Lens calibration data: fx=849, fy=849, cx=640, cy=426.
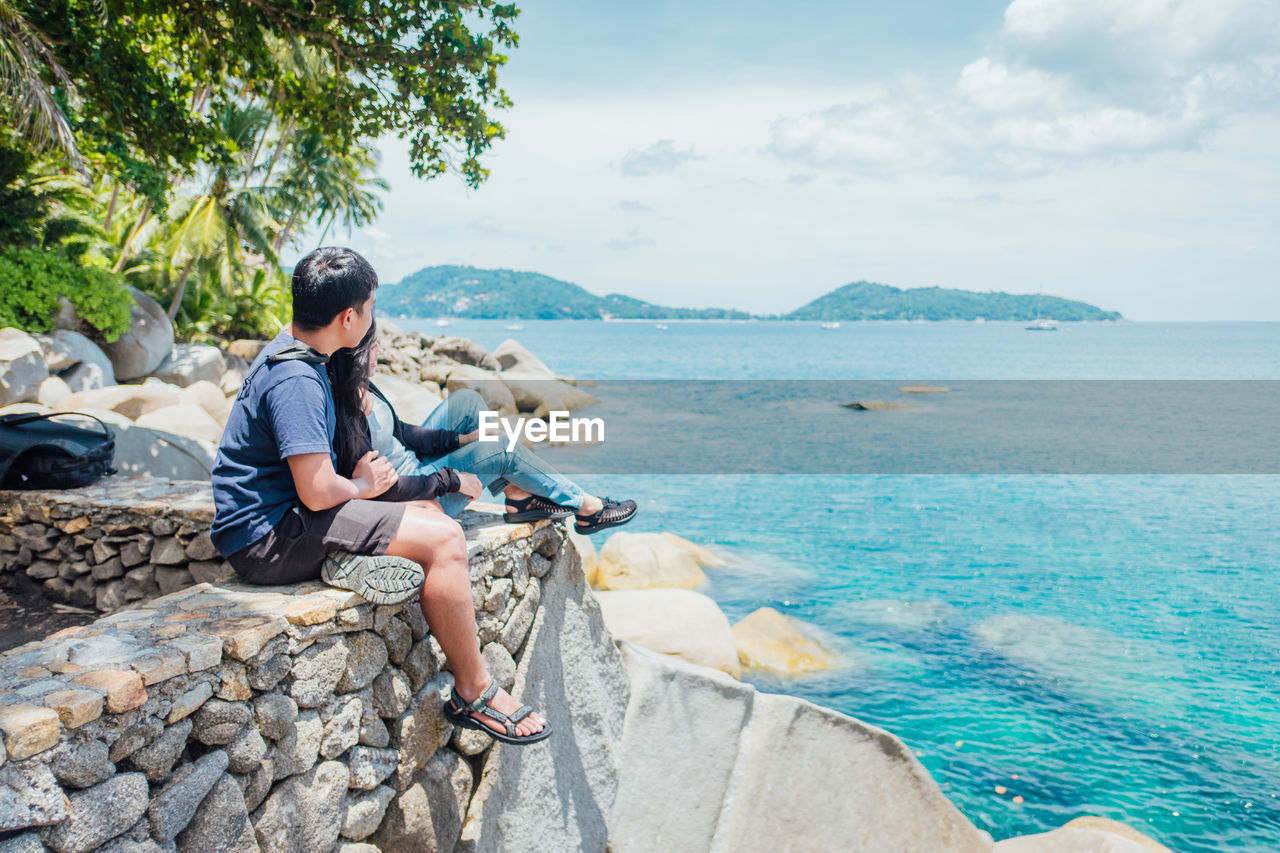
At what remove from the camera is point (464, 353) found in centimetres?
3331

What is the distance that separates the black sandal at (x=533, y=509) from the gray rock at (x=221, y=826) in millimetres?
2115

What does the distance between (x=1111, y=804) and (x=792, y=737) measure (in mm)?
3970

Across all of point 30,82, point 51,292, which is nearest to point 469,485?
point 30,82

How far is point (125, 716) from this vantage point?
265 centimetres

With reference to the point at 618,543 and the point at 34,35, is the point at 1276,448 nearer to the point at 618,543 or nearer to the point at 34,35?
the point at 618,543

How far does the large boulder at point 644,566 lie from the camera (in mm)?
11891

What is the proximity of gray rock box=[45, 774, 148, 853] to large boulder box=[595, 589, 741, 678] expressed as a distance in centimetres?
599

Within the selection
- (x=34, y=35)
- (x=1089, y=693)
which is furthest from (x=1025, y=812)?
(x=34, y=35)

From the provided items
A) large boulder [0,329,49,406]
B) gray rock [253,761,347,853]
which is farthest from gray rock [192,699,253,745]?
large boulder [0,329,49,406]

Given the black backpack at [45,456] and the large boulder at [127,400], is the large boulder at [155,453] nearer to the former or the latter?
the black backpack at [45,456]

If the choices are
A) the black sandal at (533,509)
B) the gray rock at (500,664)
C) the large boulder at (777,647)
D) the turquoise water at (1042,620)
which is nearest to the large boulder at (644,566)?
the turquoise water at (1042,620)

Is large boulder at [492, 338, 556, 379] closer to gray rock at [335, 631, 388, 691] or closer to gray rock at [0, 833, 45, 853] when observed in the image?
gray rock at [335, 631, 388, 691]

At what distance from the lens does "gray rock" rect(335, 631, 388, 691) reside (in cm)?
356

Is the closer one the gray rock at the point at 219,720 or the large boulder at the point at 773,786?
the gray rock at the point at 219,720
